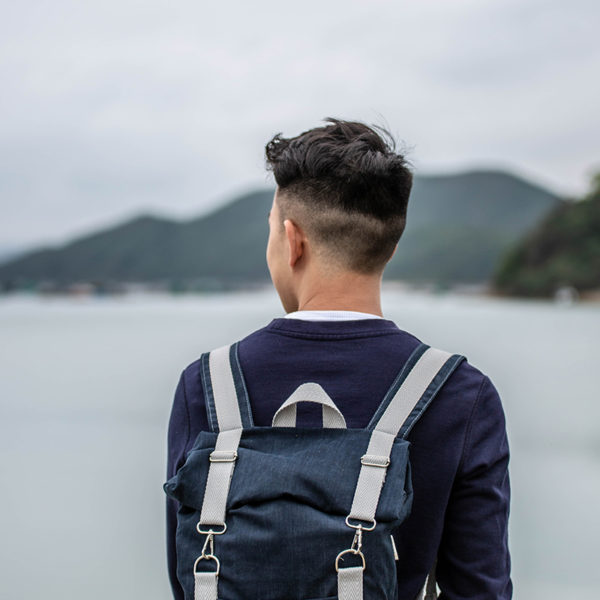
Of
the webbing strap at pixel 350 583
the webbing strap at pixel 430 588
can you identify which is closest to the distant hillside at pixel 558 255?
the webbing strap at pixel 430 588

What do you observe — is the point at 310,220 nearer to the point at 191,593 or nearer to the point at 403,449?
the point at 403,449

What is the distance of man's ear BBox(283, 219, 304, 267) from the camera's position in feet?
2.92

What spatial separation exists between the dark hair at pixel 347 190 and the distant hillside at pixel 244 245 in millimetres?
27846

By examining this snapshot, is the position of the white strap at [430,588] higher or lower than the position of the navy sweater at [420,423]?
lower

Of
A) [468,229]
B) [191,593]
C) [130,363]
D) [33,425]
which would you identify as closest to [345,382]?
[191,593]

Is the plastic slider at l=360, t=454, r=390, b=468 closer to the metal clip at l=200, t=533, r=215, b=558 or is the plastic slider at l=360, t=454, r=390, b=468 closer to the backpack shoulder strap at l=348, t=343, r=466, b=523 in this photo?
the backpack shoulder strap at l=348, t=343, r=466, b=523

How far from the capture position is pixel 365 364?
2.72 feet

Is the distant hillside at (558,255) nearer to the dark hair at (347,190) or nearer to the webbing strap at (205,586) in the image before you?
the dark hair at (347,190)

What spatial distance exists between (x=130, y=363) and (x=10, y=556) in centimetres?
1353

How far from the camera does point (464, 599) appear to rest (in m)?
0.88

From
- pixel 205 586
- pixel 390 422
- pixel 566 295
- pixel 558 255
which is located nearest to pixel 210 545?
pixel 205 586

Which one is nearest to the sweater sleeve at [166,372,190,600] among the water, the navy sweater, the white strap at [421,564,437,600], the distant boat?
the navy sweater

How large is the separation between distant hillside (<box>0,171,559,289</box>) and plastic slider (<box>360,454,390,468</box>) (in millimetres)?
28028

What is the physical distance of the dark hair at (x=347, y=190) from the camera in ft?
2.84
